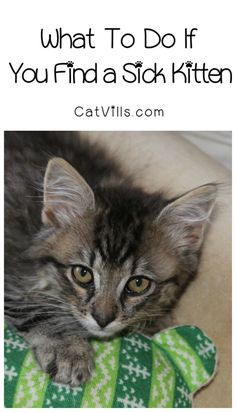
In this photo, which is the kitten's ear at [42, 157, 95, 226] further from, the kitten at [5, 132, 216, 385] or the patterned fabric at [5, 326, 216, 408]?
the patterned fabric at [5, 326, 216, 408]

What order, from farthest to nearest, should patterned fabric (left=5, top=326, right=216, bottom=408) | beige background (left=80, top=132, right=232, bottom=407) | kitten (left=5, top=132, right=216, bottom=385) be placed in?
beige background (left=80, top=132, right=232, bottom=407), kitten (left=5, top=132, right=216, bottom=385), patterned fabric (left=5, top=326, right=216, bottom=408)

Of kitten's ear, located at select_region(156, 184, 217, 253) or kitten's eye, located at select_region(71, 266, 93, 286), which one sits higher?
kitten's ear, located at select_region(156, 184, 217, 253)

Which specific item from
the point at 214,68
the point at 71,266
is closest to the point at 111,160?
the point at 214,68

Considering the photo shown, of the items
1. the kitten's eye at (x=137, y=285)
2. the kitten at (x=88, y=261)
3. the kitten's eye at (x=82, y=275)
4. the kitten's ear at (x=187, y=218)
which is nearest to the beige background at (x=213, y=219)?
the kitten at (x=88, y=261)

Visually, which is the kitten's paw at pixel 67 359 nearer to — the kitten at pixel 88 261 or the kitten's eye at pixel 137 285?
the kitten at pixel 88 261

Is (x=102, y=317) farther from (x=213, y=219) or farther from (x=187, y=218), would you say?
(x=213, y=219)

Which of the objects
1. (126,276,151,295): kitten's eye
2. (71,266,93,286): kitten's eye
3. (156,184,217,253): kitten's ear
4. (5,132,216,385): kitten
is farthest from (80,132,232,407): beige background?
(71,266,93,286): kitten's eye

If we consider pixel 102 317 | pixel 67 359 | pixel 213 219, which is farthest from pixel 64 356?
pixel 213 219
